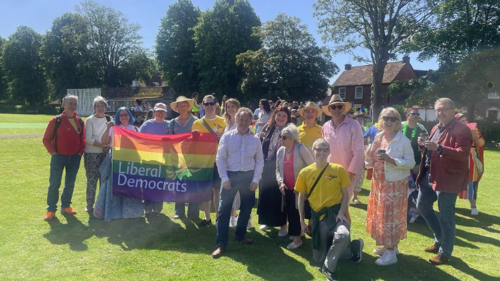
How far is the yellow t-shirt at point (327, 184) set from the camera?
450 centimetres

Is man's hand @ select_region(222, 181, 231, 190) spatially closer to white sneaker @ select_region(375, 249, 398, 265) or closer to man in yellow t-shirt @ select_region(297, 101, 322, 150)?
man in yellow t-shirt @ select_region(297, 101, 322, 150)

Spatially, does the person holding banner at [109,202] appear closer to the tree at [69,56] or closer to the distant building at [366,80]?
the distant building at [366,80]

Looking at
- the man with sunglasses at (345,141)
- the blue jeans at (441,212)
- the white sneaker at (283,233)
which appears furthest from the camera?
the white sneaker at (283,233)

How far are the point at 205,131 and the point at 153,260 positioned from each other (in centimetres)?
235

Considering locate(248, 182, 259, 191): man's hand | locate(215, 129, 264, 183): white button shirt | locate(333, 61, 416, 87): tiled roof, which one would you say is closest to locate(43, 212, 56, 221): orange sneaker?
locate(215, 129, 264, 183): white button shirt

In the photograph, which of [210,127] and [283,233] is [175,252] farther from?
[210,127]

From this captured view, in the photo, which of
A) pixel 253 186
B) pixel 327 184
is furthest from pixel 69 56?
pixel 327 184

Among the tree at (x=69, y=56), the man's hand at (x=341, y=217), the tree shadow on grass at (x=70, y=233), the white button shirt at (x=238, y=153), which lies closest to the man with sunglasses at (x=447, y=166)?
the man's hand at (x=341, y=217)

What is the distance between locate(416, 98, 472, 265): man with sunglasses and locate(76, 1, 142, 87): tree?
62399 mm

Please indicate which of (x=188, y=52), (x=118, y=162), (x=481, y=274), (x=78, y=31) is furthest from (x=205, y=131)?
(x=78, y=31)

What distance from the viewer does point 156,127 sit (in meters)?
6.43

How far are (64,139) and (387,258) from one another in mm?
5549

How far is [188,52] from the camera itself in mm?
47969

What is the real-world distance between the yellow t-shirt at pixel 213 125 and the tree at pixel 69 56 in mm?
58315
